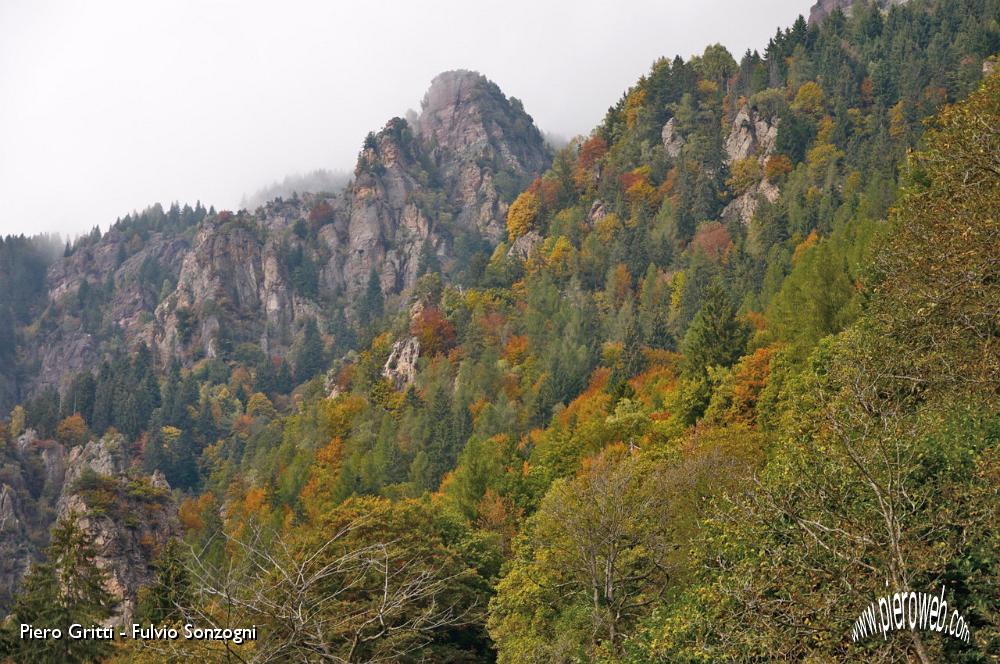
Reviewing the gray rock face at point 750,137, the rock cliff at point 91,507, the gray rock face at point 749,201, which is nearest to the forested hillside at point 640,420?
the gray rock face at point 750,137

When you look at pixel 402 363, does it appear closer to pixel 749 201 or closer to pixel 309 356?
pixel 749 201

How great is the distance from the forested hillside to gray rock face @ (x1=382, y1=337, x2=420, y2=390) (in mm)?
549

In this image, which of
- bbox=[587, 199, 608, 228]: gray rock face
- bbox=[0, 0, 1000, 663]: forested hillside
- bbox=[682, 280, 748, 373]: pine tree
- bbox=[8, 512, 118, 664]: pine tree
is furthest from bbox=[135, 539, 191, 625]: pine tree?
bbox=[587, 199, 608, 228]: gray rock face

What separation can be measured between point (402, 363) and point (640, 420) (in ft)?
193

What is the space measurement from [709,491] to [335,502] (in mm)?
51837

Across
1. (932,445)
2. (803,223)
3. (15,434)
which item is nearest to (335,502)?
(803,223)

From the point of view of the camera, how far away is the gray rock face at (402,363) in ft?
339

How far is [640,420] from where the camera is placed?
51.4 m

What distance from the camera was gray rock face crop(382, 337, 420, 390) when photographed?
Result: 103250mm

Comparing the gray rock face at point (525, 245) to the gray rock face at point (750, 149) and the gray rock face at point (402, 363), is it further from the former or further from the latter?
the gray rock face at point (750, 149)

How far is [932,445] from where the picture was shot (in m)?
15.0

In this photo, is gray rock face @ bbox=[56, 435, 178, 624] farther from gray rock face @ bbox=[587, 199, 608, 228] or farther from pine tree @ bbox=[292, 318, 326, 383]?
pine tree @ bbox=[292, 318, 326, 383]

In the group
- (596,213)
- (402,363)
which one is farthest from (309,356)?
(596,213)

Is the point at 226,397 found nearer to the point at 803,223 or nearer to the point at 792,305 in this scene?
the point at 803,223
